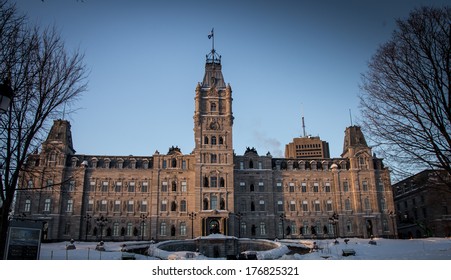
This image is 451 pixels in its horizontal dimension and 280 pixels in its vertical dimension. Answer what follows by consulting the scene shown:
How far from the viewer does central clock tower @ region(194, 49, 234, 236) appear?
173 ft

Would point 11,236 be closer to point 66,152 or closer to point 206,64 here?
point 66,152

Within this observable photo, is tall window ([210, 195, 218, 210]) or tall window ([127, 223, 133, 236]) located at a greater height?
tall window ([210, 195, 218, 210])

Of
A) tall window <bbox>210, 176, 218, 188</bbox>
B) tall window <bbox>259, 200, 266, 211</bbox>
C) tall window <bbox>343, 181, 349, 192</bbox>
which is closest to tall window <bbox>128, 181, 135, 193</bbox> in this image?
tall window <bbox>210, 176, 218, 188</bbox>

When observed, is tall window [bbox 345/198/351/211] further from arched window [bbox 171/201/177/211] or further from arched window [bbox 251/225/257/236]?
arched window [bbox 171/201/177/211]

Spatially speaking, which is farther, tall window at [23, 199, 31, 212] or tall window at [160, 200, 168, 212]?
tall window at [160, 200, 168, 212]

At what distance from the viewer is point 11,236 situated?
→ 15.3 metres

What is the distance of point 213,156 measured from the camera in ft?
183

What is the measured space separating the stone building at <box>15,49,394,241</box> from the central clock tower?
0.14 m

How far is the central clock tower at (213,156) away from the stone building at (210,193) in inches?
5.3

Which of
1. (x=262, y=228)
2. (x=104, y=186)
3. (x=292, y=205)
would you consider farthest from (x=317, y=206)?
(x=104, y=186)

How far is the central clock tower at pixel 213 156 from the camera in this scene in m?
52.8

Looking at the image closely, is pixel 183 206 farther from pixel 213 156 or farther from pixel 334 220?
pixel 334 220

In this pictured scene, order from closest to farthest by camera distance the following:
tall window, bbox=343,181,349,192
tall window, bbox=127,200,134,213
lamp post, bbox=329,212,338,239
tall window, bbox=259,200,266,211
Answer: lamp post, bbox=329,212,338,239, tall window, bbox=127,200,134,213, tall window, bbox=259,200,266,211, tall window, bbox=343,181,349,192
